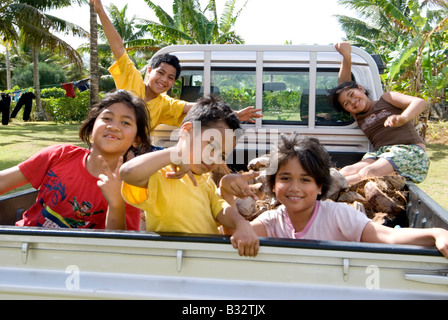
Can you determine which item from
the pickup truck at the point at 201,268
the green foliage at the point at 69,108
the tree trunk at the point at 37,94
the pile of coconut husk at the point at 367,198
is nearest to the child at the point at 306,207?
the pickup truck at the point at 201,268

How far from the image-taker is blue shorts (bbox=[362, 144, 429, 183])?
295cm

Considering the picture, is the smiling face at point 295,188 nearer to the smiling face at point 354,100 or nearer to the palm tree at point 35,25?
the smiling face at point 354,100

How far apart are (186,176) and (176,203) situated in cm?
13

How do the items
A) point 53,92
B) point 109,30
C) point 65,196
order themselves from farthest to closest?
1. point 53,92
2. point 109,30
3. point 65,196

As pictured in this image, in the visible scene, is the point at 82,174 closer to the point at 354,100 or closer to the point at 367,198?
the point at 367,198

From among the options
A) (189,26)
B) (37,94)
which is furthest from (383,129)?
(37,94)

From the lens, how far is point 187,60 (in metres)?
3.69

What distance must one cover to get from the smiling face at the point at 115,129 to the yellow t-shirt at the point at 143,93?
1203mm

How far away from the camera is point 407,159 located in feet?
9.78

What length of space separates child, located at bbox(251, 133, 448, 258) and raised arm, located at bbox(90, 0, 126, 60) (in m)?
1.67

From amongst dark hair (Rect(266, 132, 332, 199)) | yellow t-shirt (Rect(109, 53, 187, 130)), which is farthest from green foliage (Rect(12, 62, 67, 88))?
dark hair (Rect(266, 132, 332, 199))

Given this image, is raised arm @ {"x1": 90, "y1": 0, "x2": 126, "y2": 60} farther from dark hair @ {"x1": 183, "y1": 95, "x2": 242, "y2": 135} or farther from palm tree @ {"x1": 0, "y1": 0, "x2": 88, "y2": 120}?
palm tree @ {"x1": 0, "y1": 0, "x2": 88, "y2": 120}

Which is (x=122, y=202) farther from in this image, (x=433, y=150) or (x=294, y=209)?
(x=433, y=150)
